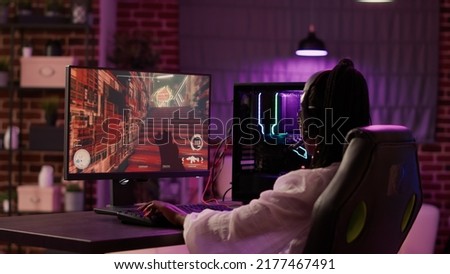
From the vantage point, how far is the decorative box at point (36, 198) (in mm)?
5023

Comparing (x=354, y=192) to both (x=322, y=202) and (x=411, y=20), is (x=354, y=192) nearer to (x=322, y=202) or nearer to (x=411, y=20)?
(x=322, y=202)

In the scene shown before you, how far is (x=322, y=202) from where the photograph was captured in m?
1.76

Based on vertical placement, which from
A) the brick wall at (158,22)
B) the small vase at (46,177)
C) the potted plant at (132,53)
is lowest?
the small vase at (46,177)

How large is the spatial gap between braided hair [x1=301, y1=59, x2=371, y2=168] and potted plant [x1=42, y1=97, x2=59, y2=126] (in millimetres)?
3324

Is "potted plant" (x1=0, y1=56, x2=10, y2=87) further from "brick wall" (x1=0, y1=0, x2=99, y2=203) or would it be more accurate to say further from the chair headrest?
the chair headrest

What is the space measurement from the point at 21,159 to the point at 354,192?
389 centimetres

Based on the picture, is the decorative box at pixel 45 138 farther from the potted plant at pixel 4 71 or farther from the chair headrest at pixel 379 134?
the chair headrest at pixel 379 134

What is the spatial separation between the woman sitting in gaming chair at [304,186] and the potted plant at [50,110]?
10.6 ft

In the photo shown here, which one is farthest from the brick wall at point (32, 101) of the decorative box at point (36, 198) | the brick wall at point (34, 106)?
the decorative box at point (36, 198)

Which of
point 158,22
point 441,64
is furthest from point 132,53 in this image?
point 441,64

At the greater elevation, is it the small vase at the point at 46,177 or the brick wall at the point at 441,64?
the brick wall at the point at 441,64

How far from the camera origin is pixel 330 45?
5848 millimetres

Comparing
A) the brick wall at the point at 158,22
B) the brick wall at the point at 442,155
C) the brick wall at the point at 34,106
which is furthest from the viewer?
the brick wall at the point at 158,22
